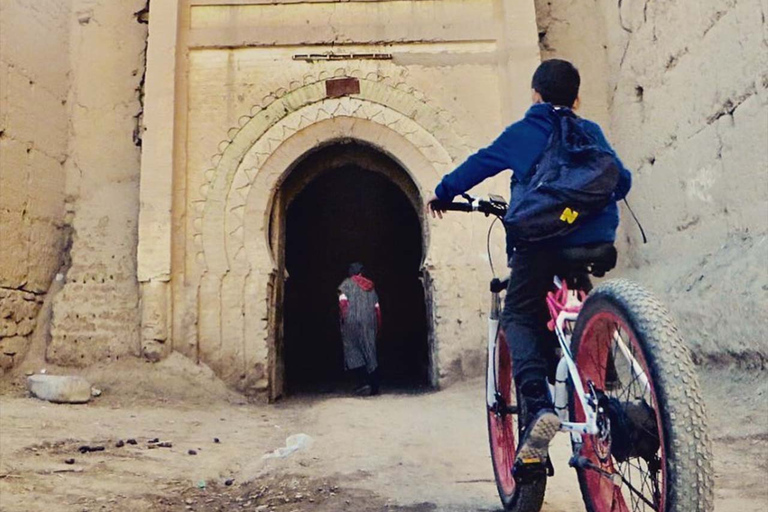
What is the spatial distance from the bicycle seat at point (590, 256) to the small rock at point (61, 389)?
496 cm

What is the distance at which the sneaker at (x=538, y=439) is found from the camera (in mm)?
2133

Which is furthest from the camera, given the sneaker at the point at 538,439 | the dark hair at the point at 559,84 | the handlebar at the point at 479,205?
the handlebar at the point at 479,205

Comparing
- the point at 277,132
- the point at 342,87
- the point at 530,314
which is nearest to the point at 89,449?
the point at 530,314

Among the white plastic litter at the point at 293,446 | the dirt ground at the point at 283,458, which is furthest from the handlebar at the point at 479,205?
the white plastic litter at the point at 293,446

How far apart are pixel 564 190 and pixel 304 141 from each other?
17.4 feet

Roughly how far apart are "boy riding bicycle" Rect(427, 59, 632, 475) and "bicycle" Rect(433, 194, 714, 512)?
5 cm

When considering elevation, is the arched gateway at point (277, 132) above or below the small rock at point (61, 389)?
above

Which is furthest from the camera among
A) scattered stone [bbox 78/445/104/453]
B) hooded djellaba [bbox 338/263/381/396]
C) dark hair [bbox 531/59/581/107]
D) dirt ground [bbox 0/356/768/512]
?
hooded djellaba [bbox 338/263/381/396]

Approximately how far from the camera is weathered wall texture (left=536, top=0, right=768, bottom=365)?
4586 millimetres

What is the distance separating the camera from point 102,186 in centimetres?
764

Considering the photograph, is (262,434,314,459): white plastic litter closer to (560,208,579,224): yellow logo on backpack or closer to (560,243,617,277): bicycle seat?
(560,243,617,277): bicycle seat

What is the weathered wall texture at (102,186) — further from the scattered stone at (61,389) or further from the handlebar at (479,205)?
the handlebar at (479,205)

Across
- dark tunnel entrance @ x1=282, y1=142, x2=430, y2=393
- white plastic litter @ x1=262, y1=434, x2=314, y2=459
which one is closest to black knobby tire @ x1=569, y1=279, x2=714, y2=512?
white plastic litter @ x1=262, y1=434, x2=314, y2=459

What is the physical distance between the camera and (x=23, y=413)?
4977 mm
